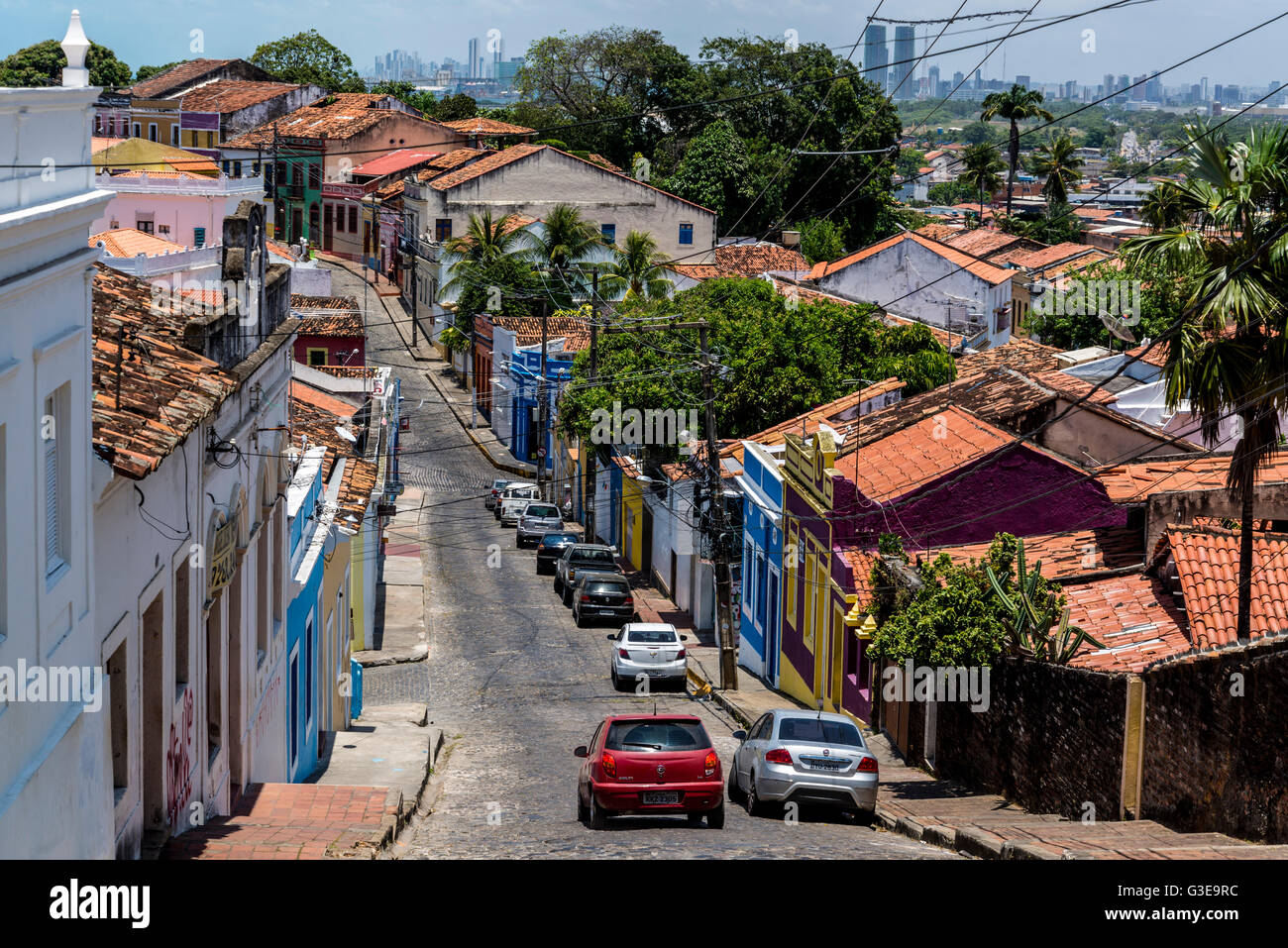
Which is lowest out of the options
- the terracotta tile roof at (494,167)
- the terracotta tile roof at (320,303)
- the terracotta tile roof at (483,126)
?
the terracotta tile roof at (320,303)

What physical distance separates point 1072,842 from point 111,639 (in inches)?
313

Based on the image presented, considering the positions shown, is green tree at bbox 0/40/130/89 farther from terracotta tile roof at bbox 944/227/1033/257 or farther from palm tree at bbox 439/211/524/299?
terracotta tile roof at bbox 944/227/1033/257

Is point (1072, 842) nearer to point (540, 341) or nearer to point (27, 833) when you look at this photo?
point (27, 833)

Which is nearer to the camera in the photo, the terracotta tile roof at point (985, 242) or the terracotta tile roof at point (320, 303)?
the terracotta tile roof at point (320, 303)

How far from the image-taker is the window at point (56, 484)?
9.41 meters

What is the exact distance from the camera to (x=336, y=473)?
89.1ft

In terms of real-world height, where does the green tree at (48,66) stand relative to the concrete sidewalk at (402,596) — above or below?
above

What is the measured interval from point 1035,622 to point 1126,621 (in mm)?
1549

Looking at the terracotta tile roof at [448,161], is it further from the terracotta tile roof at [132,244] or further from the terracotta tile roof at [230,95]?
the terracotta tile roof at [132,244]

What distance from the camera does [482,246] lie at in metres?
64.1

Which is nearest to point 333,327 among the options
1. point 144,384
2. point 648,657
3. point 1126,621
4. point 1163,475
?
point 648,657

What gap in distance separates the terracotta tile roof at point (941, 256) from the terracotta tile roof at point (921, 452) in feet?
116

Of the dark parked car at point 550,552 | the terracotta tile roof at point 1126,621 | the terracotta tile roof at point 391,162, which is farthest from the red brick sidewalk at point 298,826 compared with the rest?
the terracotta tile roof at point 391,162
